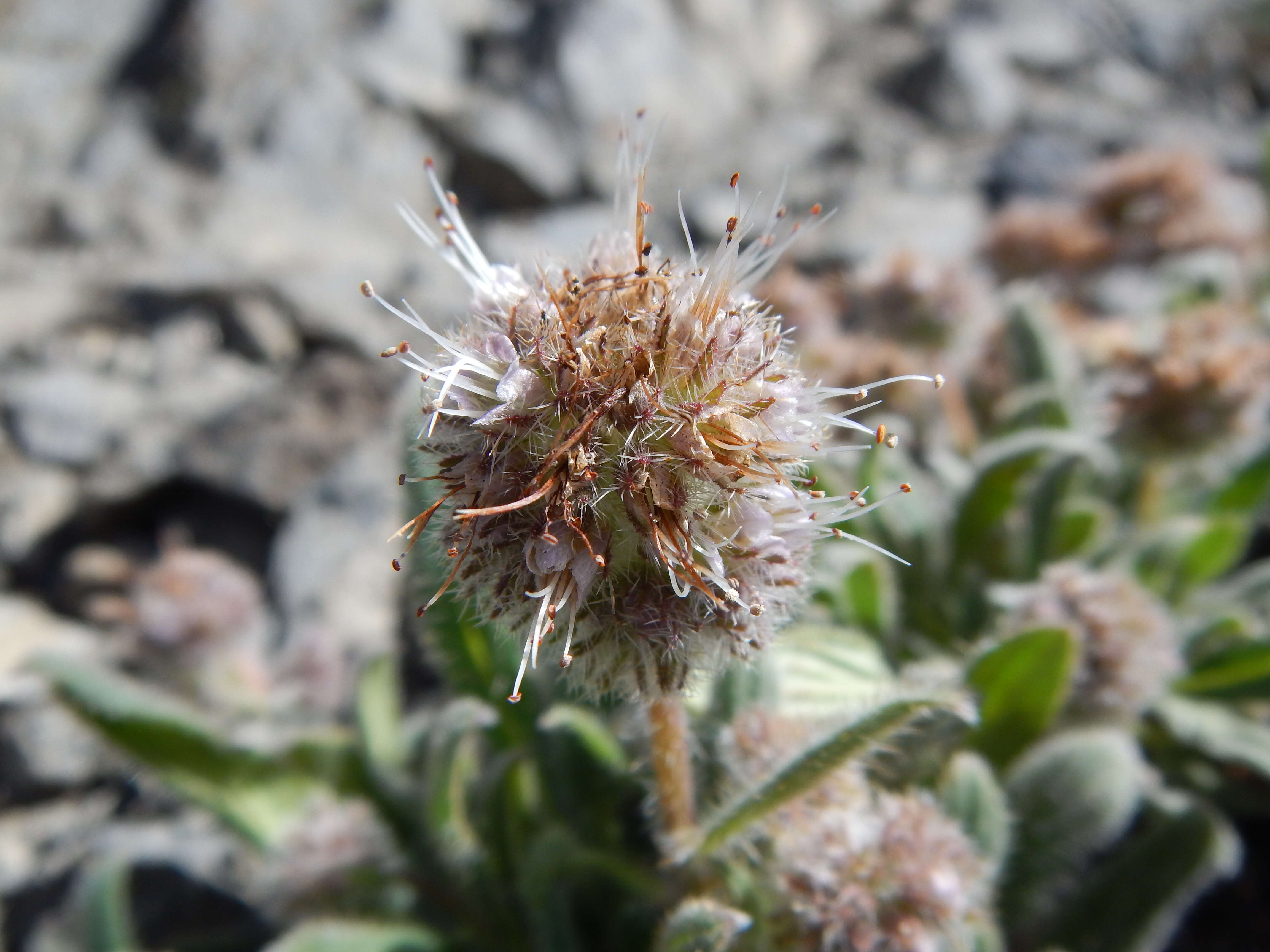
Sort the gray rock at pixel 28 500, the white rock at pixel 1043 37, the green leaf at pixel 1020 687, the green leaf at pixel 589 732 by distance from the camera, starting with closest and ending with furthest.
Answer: the green leaf at pixel 589 732
the green leaf at pixel 1020 687
the gray rock at pixel 28 500
the white rock at pixel 1043 37

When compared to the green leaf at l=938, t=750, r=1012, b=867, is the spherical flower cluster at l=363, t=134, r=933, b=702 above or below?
above

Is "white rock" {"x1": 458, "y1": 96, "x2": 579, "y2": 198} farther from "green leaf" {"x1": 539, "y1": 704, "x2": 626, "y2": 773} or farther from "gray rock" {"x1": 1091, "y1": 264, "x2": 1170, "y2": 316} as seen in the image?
"green leaf" {"x1": 539, "y1": 704, "x2": 626, "y2": 773}

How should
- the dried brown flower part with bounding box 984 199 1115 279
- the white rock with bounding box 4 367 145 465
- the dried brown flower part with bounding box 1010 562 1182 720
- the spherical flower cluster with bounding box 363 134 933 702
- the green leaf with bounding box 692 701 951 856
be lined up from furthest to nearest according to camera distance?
1. the dried brown flower part with bounding box 984 199 1115 279
2. the white rock with bounding box 4 367 145 465
3. the dried brown flower part with bounding box 1010 562 1182 720
4. the green leaf with bounding box 692 701 951 856
5. the spherical flower cluster with bounding box 363 134 933 702

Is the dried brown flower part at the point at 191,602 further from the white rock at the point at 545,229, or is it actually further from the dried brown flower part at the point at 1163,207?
the dried brown flower part at the point at 1163,207

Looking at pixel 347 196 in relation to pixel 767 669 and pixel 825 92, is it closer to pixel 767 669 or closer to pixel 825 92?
pixel 825 92

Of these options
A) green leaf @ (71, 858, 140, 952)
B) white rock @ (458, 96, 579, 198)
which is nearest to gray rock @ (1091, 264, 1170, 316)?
white rock @ (458, 96, 579, 198)

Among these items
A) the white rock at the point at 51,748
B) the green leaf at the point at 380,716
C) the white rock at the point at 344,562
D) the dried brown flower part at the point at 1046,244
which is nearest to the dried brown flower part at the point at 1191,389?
the dried brown flower part at the point at 1046,244

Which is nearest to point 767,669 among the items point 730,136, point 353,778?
point 353,778
